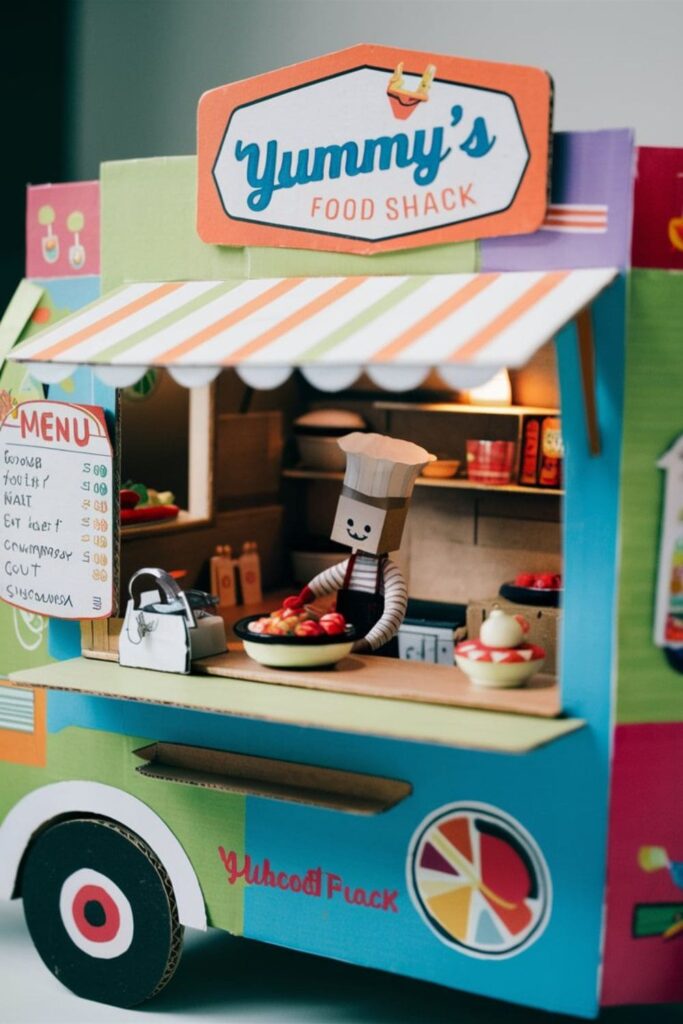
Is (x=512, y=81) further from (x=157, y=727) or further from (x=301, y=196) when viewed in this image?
(x=157, y=727)

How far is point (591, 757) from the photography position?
13.4 feet

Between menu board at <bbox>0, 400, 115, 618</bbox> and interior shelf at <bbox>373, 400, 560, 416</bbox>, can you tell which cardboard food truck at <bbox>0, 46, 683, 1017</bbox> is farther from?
interior shelf at <bbox>373, 400, 560, 416</bbox>

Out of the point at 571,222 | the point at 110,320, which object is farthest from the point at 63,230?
the point at 571,222

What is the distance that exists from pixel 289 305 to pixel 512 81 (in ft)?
3.10

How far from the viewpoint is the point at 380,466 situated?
5020 millimetres

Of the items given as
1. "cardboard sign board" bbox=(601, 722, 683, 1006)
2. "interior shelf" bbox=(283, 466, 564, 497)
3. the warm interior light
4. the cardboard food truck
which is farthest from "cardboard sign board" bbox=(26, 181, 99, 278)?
"cardboard sign board" bbox=(601, 722, 683, 1006)

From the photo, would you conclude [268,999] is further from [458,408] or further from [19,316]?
[458,408]

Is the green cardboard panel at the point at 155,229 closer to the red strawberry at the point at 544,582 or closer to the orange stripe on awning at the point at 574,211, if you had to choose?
the orange stripe on awning at the point at 574,211

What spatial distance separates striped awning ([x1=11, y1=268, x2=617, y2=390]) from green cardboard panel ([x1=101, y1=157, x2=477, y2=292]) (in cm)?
6

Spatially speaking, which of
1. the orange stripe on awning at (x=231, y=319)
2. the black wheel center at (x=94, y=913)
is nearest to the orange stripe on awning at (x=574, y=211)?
the orange stripe on awning at (x=231, y=319)

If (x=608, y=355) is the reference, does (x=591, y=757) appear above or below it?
below

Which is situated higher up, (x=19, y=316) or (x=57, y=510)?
(x=19, y=316)

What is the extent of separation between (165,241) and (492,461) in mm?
2143

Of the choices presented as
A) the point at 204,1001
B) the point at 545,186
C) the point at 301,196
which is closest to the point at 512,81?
the point at 545,186
